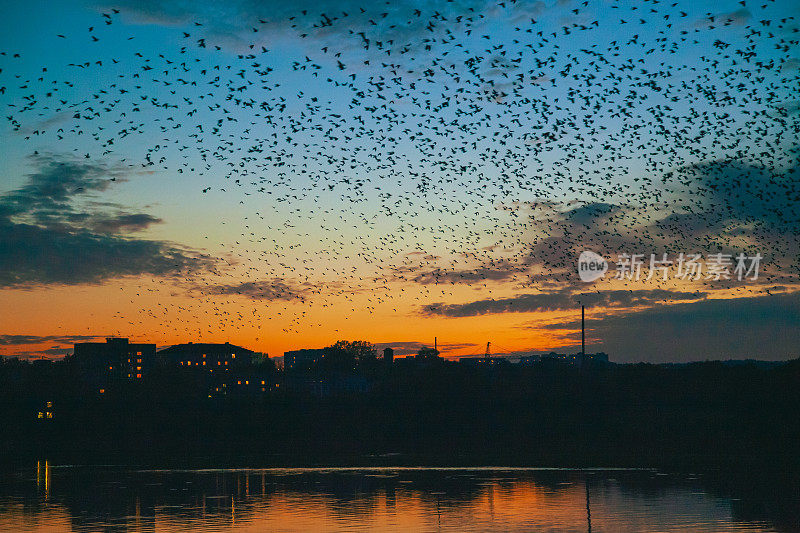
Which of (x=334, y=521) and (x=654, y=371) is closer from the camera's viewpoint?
(x=334, y=521)

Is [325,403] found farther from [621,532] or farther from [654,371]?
[621,532]

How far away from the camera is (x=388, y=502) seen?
43.1m

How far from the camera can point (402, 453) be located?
3233 inches

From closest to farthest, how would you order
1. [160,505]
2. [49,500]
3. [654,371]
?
[160,505] < [49,500] < [654,371]

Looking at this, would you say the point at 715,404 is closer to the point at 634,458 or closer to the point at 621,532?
the point at 634,458

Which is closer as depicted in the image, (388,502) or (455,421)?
(388,502)

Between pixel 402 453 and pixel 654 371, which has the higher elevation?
pixel 654 371

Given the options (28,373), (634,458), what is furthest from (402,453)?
(28,373)

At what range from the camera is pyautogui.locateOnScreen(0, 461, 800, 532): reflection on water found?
35000mm

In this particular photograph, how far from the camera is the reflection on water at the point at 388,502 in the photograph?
115 feet

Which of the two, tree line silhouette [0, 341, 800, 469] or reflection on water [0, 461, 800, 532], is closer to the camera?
reflection on water [0, 461, 800, 532]

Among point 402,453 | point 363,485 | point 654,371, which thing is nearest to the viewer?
point 363,485

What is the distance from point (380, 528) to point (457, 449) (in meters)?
50.5

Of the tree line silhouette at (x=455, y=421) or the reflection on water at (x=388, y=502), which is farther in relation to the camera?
the tree line silhouette at (x=455, y=421)
